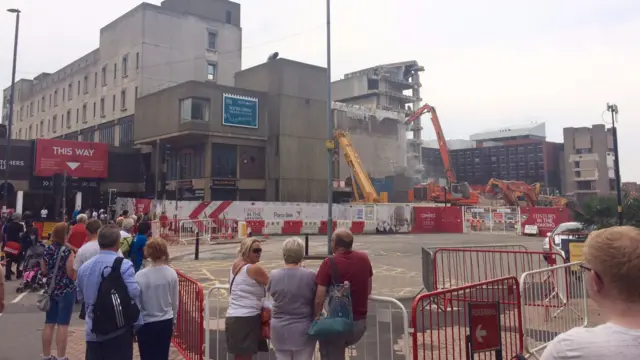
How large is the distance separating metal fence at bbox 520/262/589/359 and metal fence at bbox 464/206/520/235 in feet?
97.8

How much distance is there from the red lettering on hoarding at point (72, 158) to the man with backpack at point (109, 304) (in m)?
38.5

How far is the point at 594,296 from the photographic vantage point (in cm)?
192

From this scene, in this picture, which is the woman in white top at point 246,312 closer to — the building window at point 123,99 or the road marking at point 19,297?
the road marking at point 19,297

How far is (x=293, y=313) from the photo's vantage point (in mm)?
4438

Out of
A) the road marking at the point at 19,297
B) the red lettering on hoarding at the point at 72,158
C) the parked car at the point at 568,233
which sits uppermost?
the red lettering on hoarding at the point at 72,158

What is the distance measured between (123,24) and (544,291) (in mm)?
54263

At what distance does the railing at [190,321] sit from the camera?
6105 mm

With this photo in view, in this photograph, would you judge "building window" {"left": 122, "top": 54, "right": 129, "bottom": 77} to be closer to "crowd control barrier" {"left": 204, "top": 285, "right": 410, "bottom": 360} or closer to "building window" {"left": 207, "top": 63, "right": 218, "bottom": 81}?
"building window" {"left": 207, "top": 63, "right": 218, "bottom": 81}

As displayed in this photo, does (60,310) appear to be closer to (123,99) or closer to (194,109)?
(194,109)

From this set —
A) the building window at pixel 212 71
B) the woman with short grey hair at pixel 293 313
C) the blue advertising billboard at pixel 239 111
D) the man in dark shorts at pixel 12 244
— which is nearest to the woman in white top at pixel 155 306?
the woman with short grey hair at pixel 293 313

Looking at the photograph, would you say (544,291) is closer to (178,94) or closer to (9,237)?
(9,237)

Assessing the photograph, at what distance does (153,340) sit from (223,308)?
16.0 ft

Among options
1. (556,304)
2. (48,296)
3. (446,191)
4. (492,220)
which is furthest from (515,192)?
(48,296)

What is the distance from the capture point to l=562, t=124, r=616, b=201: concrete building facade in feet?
291
